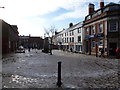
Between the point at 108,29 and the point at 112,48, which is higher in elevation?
the point at 108,29

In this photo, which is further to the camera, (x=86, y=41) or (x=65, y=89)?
(x=86, y=41)

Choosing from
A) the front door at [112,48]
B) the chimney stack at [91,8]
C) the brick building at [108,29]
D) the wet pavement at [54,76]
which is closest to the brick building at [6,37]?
the wet pavement at [54,76]

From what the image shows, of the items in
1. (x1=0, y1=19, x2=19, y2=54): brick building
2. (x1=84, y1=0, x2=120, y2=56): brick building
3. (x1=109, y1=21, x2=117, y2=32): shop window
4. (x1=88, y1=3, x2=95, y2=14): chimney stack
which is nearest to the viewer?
(x1=84, y1=0, x2=120, y2=56): brick building

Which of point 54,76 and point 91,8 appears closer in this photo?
point 54,76

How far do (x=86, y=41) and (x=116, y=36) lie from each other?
12476mm

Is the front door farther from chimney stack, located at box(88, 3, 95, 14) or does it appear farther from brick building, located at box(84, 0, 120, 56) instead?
chimney stack, located at box(88, 3, 95, 14)

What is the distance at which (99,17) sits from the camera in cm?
3159

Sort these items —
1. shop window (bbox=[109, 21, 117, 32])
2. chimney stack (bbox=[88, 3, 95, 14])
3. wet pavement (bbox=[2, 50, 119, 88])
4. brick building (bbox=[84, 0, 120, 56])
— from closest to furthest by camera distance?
wet pavement (bbox=[2, 50, 119, 88]) < brick building (bbox=[84, 0, 120, 56]) < shop window (bbox=[109, 21, 117, 32]) < chimney stack (bbox=[88, 3, 95, 14])

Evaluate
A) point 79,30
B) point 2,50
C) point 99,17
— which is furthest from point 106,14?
point 2,50

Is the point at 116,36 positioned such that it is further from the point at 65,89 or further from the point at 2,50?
the point at 65,89

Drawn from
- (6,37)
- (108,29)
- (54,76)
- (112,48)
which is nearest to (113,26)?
(108,29)

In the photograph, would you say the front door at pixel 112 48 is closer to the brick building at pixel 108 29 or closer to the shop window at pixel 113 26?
the brick building at pixel 108 29

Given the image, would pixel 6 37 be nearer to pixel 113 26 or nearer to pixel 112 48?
pixel 112 48

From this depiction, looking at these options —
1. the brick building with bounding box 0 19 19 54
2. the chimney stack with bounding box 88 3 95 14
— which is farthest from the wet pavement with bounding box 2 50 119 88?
the chimney stack with bounding box 88 3 95 14
